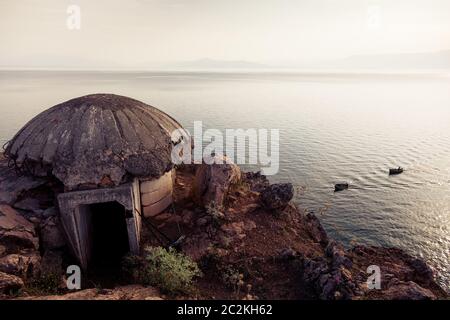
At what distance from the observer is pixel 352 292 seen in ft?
33.4

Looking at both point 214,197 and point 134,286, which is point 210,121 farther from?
point 134,286

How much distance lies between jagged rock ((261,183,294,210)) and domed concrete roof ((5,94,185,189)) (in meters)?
Answer: 4.55

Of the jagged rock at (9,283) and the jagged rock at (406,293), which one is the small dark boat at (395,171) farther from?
the jagged rock at (9,283)

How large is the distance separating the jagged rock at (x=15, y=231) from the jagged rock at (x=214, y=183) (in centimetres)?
620

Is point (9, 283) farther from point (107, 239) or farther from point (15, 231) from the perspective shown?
point (107, 239)

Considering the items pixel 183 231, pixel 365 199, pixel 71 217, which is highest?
pixel 71 217

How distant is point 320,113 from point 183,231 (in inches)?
1879

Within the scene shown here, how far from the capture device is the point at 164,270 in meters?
10.5

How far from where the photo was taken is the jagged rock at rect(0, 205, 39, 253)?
10883mm

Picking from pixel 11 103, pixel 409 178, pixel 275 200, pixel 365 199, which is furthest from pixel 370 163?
pixel 11 103

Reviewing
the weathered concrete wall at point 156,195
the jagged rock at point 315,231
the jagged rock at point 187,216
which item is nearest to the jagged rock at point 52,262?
the weathered concrete wall at point 156,195

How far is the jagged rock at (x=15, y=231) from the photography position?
10.9m

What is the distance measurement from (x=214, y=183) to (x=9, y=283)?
7720 millimetres

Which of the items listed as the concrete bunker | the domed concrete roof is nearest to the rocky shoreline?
the concrete bunker
